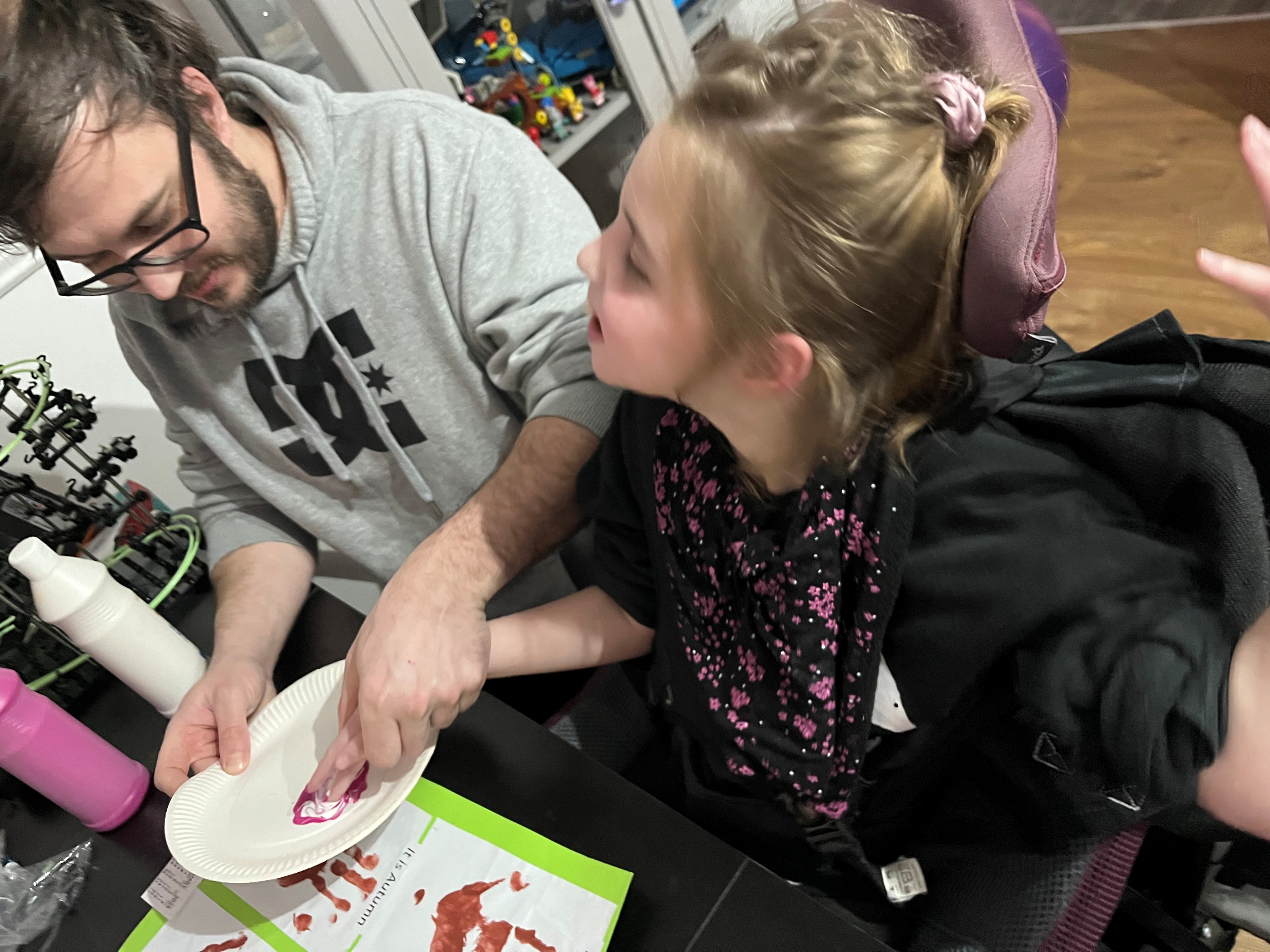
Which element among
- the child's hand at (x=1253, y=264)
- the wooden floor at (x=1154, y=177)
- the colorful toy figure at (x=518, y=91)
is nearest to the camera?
the child's hand at (x=1253, y=264)

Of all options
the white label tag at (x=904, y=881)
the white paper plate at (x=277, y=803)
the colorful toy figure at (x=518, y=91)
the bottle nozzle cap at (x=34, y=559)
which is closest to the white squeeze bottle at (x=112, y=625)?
the bottle nozzle cap at (x=34, y=559)

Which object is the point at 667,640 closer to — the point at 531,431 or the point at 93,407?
the point at 531,431

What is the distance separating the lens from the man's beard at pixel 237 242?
948mm

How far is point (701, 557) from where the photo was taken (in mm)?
755

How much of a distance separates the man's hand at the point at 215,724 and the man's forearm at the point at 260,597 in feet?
0.11

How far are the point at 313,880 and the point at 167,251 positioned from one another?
2.34 ft

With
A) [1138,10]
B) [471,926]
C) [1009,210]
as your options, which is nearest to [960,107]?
[1009,210]

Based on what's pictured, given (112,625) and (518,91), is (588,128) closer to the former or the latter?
(518,91)

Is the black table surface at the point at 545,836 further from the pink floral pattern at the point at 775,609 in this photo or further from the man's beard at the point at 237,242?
the man's beard at the point at 237,242

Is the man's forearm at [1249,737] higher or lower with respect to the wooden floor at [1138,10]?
higher

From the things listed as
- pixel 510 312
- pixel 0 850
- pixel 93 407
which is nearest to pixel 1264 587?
pixel 510 312

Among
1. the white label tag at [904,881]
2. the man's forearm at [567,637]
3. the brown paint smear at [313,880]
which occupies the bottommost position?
the white label tag at [904,881]

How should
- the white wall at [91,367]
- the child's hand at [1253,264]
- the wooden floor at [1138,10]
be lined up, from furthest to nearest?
the wooden floor at [1138,10] → the white wall at [91,367] → the child's hand at [1253,264]

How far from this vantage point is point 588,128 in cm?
172
